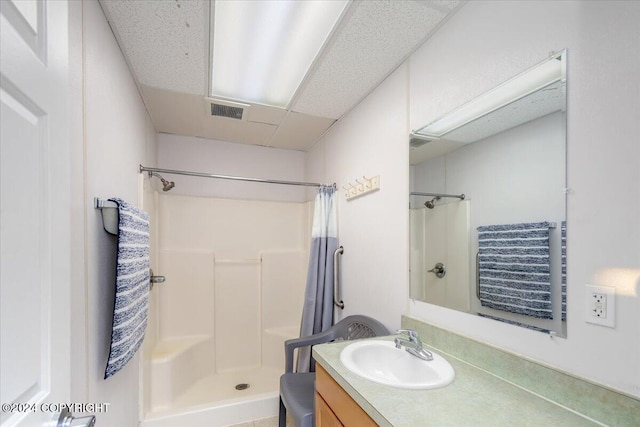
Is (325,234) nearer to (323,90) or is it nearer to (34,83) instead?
(323,90)

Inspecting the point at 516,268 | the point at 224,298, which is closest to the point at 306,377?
the point at 224,298

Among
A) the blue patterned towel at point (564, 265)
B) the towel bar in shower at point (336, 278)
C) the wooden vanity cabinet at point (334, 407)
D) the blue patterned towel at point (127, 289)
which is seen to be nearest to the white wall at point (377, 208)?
the towel bar in shower at point (336, 278)

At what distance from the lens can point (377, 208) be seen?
1.87 metres

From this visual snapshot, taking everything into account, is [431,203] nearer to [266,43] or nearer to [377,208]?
[377,208]

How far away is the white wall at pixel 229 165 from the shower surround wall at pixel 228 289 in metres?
0.10

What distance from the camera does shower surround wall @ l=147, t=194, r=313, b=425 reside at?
265cm

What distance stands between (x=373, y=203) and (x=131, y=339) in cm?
152

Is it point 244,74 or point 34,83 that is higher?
point 244,74

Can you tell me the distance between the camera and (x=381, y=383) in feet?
3.30

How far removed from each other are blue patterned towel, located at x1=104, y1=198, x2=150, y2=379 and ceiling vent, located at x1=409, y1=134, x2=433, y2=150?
4.77ft

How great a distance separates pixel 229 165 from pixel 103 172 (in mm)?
1766

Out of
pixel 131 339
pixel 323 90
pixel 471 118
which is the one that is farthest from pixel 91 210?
pixel 471 118

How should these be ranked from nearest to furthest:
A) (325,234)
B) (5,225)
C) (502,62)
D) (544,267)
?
(5,225) → (544,267) → (502,62) → (325,234)

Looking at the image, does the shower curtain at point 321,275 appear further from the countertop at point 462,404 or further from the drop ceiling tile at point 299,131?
the countertop at point 462,404
